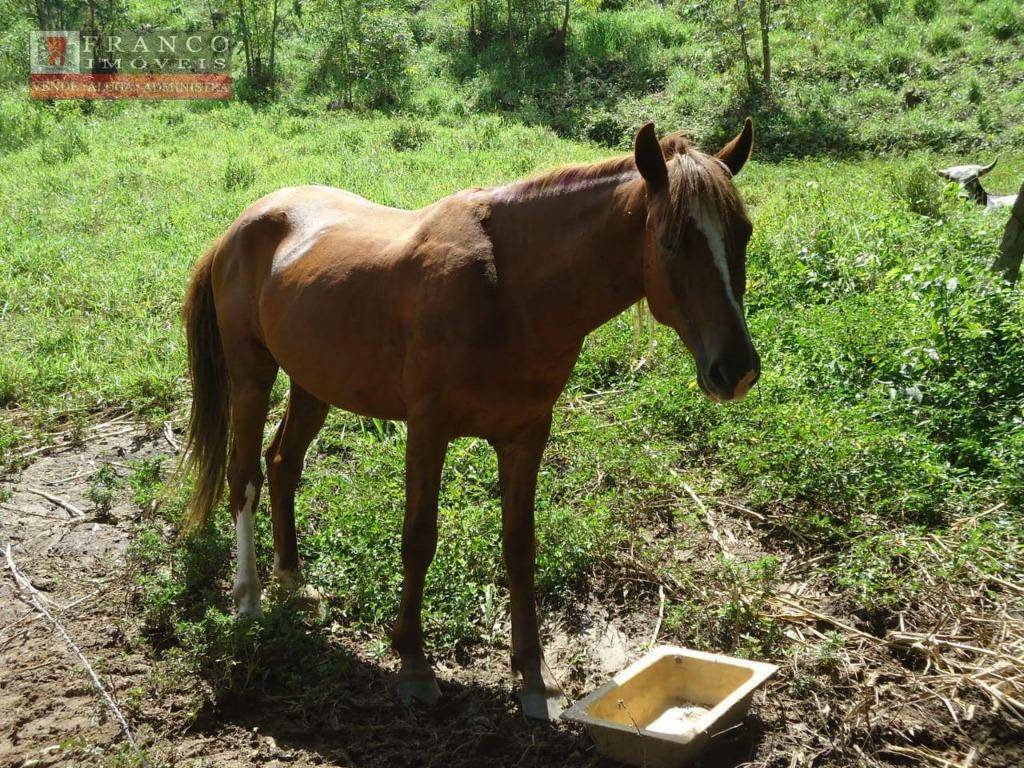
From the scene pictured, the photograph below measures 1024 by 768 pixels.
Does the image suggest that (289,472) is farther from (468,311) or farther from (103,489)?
(468,311)

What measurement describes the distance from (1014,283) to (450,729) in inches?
195

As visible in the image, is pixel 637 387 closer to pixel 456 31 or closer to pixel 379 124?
pixel 379 124

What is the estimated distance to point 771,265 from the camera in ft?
24.6

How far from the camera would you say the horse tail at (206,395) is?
4727mm

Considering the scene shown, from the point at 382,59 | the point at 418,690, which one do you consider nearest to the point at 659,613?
the point at 418,690

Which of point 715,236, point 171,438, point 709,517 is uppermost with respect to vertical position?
point 715,236

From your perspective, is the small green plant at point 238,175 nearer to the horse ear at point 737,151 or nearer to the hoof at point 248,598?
the hoof at point 248,598

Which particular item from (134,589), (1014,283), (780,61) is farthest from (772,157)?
(134,589)

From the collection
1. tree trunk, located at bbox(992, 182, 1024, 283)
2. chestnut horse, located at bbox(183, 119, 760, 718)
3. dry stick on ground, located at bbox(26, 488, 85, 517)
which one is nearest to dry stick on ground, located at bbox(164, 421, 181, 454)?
dry stick on ground, located at bbox(26, 488, 85, 517)

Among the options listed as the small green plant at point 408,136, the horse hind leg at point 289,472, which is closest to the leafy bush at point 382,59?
the small green plant at point 408,136

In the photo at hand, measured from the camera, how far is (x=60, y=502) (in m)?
5.17

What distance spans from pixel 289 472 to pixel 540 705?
6.06 ft

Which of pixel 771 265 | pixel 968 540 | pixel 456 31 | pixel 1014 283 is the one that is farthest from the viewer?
pixel 456 31

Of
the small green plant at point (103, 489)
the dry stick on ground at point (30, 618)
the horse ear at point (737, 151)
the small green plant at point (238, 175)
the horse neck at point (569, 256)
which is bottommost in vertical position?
the dry stick on ground at point (30, 618)
